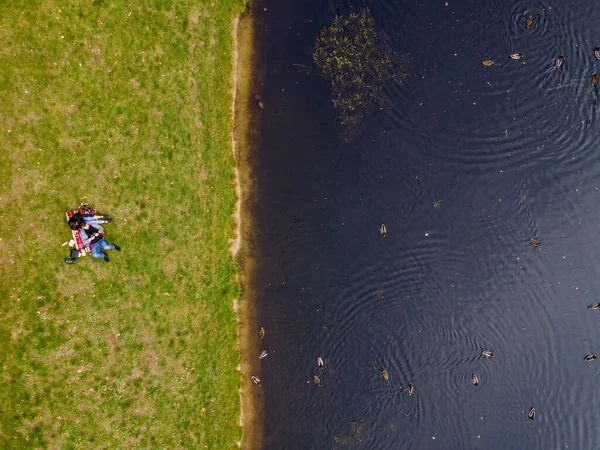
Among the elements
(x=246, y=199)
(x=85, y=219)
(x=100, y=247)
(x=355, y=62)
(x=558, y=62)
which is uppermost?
(x=355, y=62)

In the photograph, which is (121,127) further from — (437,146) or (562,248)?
(562,248)

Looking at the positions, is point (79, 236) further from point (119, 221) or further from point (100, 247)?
point (119, 221)

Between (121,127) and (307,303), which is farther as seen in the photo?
(307,303)

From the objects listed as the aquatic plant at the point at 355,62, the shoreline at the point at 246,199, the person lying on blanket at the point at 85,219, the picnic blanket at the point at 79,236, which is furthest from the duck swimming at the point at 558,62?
the picnic blanket at the point at 79,236

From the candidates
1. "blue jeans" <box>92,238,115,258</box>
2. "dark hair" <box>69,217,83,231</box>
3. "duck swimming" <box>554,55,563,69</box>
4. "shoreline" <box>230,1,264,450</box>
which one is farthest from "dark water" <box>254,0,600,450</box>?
"dark hair" <box>69,217,83,231</box>

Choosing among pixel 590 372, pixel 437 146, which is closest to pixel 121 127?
pixel 437 146

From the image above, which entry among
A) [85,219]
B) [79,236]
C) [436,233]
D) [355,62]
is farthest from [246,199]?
[436,233]
